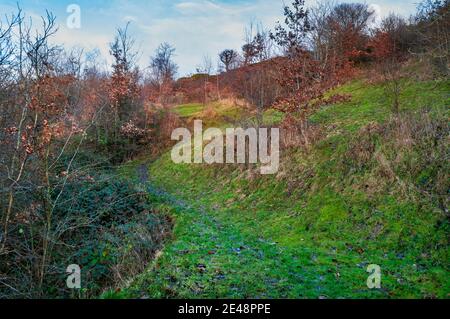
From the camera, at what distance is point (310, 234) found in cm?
823

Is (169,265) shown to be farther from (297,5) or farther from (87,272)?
(297,5)

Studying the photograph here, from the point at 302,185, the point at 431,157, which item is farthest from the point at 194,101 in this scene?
the point at 431,157

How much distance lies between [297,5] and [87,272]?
1187cm

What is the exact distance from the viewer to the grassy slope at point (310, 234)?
559cm

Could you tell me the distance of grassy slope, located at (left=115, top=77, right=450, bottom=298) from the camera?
18.3 ft

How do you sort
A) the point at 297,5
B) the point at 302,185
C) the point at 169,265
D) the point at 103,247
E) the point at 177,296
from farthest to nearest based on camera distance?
the point at 297,5, the point at 302,185, the point at 103,247, the point at 169,265, the point at 177,296

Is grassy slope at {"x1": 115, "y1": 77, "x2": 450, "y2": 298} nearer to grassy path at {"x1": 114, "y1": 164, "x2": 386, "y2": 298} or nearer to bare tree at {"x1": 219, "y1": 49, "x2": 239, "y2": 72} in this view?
grassy path at {"x1": 114, "y1": 164, "x2": 386, "y2": 298}

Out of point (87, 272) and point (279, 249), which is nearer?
point (279, 249)

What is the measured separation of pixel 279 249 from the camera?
7.50 m

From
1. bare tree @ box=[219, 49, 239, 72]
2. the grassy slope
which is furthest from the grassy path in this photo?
bare tree @ box=[219, 49, 239, 72]

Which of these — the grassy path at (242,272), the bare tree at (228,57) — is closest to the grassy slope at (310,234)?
the grassy path at (242,272)

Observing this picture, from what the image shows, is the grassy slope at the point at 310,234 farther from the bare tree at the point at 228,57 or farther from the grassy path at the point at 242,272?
the bare tree at the point at 228,57

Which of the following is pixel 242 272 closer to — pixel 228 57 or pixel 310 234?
pixel 310 234

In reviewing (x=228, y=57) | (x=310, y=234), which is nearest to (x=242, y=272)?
(x=310, y=234)
